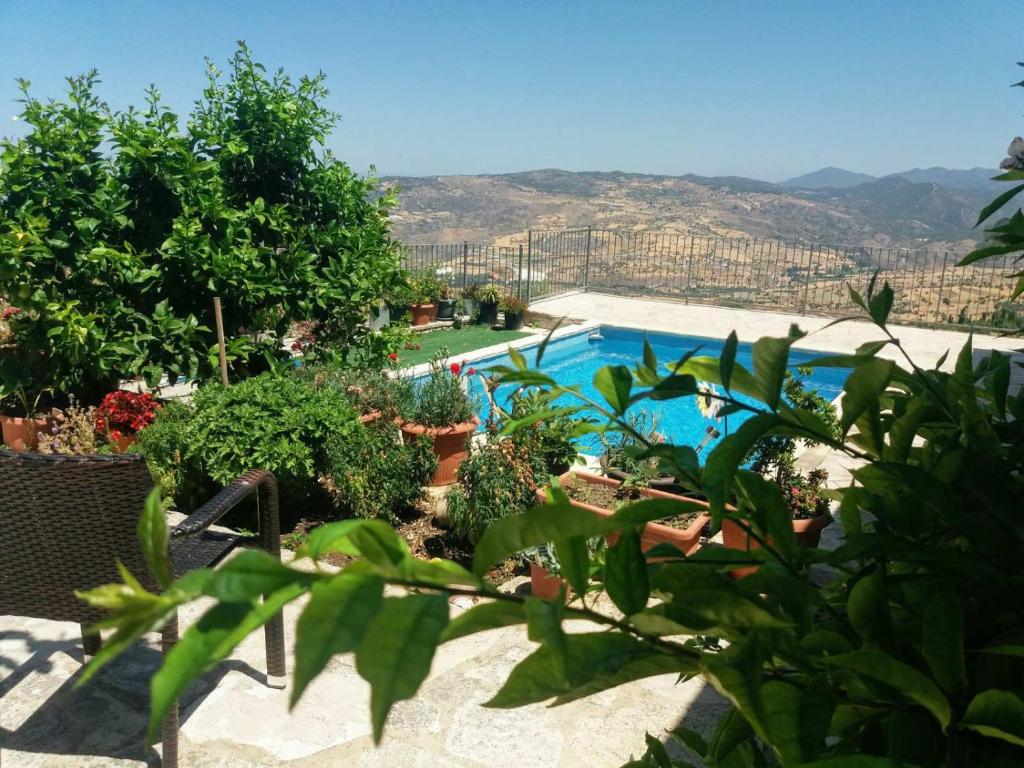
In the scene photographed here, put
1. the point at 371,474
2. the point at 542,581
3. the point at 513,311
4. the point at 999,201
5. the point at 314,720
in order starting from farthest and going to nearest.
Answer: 1. the point at 513,311
2. the point at 371,474
3. the point at 542,581
4. the point at 314,720
5. the point at 999,201

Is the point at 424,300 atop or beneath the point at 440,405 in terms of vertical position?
beneath

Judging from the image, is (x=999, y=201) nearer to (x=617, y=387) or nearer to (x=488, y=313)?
(x=617, y=387)

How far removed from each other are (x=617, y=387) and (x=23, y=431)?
5580mm

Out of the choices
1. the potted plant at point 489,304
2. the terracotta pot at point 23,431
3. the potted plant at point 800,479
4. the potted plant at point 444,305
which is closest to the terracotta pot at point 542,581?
the potted plant at point 800,479

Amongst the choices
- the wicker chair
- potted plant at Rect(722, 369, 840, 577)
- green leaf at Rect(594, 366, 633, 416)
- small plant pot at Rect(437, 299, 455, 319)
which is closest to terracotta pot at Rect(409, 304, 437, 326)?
small plant pot at Rect(437, 299, 455, 319)

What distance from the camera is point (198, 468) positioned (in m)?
4.46

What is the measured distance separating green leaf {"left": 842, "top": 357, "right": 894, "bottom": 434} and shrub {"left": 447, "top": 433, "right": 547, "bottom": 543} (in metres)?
3.55

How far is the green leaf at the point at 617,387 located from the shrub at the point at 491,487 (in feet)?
11.6

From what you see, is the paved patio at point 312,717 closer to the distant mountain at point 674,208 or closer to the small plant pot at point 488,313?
the small plant pot at point 488,313

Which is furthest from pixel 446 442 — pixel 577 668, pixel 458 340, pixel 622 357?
pixel 622 357

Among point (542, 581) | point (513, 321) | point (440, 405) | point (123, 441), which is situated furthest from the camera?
point (513, 321)

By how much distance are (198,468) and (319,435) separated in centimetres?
78

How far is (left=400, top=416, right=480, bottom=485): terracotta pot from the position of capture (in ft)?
18.0

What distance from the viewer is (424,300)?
42.6 feet
